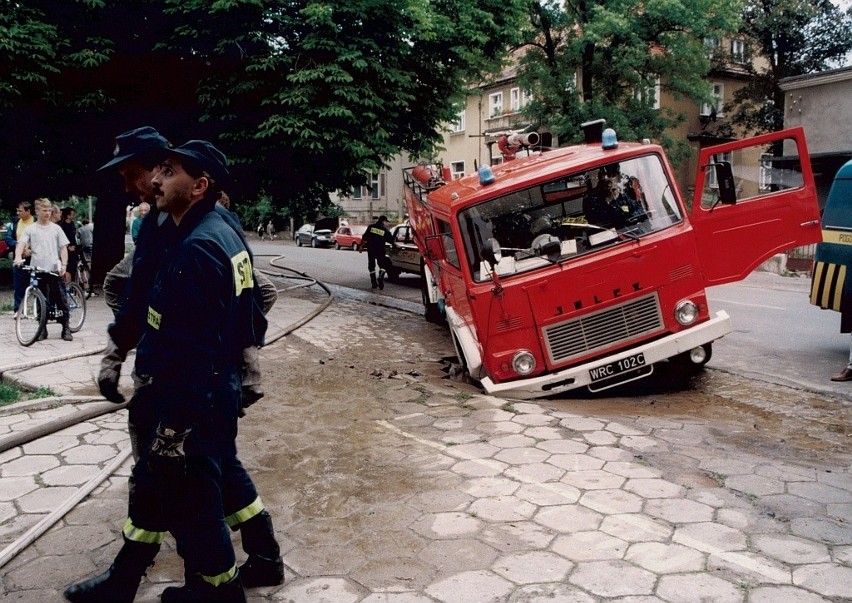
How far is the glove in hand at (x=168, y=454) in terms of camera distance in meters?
2.96

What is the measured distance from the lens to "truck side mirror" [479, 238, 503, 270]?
6.89 metres

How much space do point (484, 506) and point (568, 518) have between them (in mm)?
514

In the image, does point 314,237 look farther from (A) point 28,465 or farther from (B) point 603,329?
(A) point 28,465

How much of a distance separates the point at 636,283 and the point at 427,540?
3785 millimetres

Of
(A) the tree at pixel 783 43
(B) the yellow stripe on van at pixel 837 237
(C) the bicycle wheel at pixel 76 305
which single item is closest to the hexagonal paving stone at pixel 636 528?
(B) the yellow stripe on van at pixel 837 237

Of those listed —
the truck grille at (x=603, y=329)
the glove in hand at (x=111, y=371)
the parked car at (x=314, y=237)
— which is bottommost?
the parked car at (x=314, y=237)

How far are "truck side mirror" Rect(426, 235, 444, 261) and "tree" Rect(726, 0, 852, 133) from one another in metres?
31.1

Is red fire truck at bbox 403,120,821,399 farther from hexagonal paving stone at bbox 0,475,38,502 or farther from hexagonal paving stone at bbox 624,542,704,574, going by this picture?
hexagonal paving stone at bbox 0,475,38,502

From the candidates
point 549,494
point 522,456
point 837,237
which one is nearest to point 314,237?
point 837,237

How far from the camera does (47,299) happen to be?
399 inches

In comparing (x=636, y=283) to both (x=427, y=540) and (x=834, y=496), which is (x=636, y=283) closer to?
(x=834, y=496)

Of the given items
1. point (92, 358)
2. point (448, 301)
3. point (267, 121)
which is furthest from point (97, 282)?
point (448, 301)

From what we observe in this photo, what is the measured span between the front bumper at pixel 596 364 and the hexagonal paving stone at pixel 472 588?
10.9ft

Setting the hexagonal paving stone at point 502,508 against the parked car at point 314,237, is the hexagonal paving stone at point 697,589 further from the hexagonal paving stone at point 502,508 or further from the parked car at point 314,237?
the parked car at point 314,237
